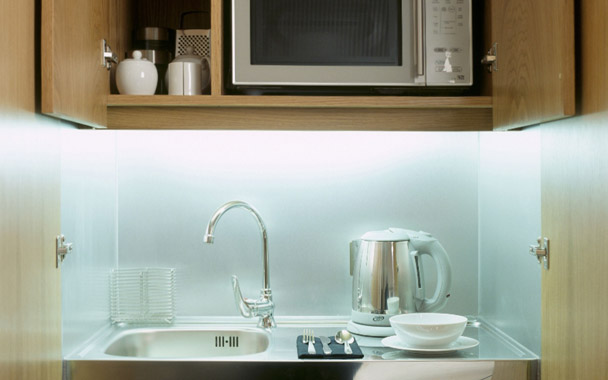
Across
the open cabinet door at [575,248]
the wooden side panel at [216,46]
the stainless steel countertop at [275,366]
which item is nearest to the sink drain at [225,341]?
the stainless steel countertop at [275,366]

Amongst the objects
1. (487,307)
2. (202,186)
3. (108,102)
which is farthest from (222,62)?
(487,307)

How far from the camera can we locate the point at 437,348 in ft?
5.41

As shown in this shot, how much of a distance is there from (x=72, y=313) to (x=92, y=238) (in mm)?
247

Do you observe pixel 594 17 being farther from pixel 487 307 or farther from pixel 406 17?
pixel 487 307

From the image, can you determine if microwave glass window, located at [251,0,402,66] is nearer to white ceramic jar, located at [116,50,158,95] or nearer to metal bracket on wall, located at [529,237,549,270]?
white ceramic jar, located at [116,50,158,95]

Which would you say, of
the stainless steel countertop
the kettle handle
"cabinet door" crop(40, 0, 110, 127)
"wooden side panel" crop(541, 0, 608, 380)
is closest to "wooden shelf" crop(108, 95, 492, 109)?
"cabinet door" crop(40, 0, 110, 127)

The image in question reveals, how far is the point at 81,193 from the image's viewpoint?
1.72m

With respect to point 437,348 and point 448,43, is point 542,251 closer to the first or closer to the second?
point 437,348

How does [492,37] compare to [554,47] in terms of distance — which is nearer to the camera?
[554,47]

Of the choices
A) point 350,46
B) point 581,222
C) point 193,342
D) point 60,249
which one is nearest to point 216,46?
point 350,46

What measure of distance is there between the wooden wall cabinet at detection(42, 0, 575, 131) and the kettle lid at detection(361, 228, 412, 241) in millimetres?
297

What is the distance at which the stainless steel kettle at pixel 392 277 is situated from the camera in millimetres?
1854

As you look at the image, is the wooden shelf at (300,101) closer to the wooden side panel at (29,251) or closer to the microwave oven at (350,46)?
the microwave oven at (350,46)

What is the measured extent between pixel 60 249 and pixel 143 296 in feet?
1.61
